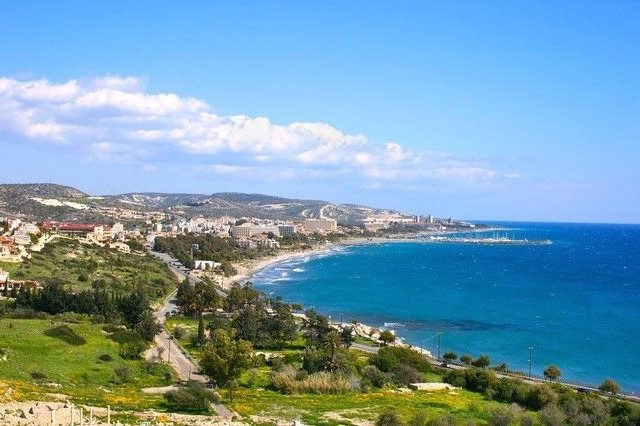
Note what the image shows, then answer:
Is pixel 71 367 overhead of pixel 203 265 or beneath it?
overhead

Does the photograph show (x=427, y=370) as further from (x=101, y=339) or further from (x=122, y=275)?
(x=122, y=275)

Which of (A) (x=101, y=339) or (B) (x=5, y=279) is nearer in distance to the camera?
(A) (x=101, y=339)

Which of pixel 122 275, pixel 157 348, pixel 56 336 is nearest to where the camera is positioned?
pixel 56 336

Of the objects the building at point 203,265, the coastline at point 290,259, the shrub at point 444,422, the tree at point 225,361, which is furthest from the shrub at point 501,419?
the building at point 203,265

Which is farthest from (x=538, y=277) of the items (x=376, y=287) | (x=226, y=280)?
(x=226, y=280)

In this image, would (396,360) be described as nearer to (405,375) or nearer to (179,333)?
(405,375)

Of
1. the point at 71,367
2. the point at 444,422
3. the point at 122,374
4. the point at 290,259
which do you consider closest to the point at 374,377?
the point at 122,374

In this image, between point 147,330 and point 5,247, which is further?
point 5,247
